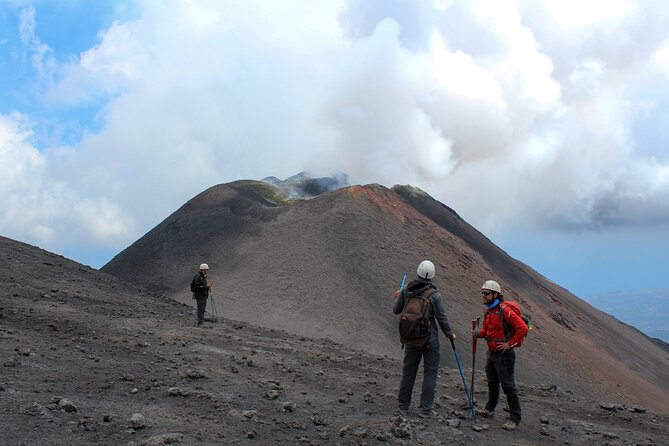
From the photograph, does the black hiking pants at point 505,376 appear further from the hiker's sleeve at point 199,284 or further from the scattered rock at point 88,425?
the hiker's sleeve at point 199,284

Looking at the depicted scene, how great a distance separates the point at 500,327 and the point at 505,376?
0.65 metres

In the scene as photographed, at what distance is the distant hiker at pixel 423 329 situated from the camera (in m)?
7.64

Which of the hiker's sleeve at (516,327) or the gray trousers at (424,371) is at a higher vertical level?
the hiker's sleeve at (516,327)

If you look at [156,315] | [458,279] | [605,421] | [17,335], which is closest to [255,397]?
[17,335]

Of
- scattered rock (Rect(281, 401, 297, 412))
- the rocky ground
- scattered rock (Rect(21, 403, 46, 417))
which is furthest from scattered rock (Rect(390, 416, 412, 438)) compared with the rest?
scattered rock (Rect(21, 403, 46, 417))

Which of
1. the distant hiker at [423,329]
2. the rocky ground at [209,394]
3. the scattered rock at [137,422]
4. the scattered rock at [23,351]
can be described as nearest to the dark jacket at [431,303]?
the distant hiker at [423,329]

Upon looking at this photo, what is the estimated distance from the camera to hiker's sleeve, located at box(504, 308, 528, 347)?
780cm

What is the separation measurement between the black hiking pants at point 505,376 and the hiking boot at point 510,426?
1.6 inches

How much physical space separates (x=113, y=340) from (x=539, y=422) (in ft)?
23.2

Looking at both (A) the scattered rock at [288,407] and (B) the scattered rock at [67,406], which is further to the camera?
(A) the scattered rock at [288,407]

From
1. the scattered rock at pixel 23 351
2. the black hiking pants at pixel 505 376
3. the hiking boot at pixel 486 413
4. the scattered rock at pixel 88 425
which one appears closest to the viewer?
the scattered rock at pixel 88 425

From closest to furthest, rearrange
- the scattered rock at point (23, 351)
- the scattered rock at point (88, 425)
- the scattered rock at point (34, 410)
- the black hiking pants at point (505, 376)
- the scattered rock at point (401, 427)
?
the scattered rock at point (88, 425) < the scattered rock at point (34, 410) < the scattered rock at point (401, 427) < the black hiking pants at point (505, 376) < the scattered rock at point (23, 351)

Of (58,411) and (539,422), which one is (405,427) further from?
(58,411)

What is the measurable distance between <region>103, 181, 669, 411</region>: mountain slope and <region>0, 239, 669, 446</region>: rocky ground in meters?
9.44
